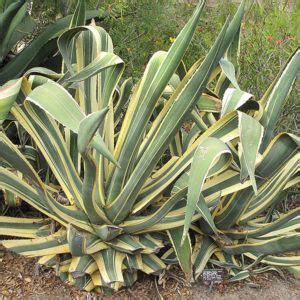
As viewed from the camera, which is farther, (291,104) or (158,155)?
(291,104)

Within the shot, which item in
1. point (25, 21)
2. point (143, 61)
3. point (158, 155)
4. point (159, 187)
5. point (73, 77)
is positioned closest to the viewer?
point (73, 77)

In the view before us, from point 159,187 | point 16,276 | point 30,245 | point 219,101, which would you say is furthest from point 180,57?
point 16,276

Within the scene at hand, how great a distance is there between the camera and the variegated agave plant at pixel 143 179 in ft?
5.97

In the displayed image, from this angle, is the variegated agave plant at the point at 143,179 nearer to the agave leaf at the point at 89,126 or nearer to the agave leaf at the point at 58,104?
the agave leaf at the point at 58,104

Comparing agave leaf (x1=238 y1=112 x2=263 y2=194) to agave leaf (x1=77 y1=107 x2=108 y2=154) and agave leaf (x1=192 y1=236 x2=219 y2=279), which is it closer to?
Answer: agave leaf (x1=77 y1=107 x2=108 y2=154)

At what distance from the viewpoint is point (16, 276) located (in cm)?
204

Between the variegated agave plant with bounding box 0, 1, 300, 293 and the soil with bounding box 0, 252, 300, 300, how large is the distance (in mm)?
52

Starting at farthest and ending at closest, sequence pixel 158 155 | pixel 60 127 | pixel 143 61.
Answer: pixel 143 61 < pixel 60 127 < pixel 158 155

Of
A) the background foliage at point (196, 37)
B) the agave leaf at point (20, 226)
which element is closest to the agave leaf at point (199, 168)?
the agave leaf at point (20, 226)

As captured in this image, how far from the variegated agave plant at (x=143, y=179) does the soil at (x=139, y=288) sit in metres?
0.05

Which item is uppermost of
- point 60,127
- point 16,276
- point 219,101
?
point 219,101

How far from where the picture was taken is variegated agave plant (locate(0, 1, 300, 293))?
182 cm

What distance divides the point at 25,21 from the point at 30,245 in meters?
1.14

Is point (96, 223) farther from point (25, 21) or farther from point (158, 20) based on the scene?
point (158, 20)
